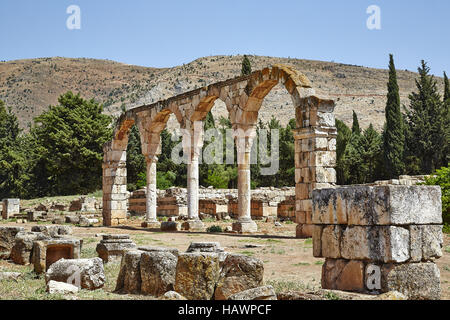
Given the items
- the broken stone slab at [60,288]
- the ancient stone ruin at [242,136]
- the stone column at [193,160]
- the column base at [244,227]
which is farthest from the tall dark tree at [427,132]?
the broken stone slab at [60,288]

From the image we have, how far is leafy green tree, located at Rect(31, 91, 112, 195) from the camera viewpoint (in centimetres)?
3959

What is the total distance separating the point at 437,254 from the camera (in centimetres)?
637

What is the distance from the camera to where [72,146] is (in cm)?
3956

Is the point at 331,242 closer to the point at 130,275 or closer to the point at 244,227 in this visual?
the point at 130,275

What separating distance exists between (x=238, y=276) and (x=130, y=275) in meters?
1.72

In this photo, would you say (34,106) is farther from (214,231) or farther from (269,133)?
(214,231)

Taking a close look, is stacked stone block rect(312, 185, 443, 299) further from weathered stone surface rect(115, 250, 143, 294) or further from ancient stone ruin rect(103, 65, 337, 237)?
ancient stone ruin rect(103, 65, 337, 237)

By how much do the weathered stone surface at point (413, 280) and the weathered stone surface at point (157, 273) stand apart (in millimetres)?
2863

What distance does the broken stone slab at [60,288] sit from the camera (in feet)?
22.3

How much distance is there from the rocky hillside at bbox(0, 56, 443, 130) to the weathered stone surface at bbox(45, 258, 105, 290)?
5843cm

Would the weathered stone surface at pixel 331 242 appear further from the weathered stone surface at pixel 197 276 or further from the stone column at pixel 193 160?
the stone column at pixel 193 160

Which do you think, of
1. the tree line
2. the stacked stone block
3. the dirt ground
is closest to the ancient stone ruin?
the dirt ground

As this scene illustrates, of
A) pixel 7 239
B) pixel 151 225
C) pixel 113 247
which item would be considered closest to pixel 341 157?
pixel 151 225

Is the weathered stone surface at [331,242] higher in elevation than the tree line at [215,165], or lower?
lower
